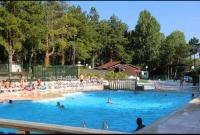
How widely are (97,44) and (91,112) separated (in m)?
37.7

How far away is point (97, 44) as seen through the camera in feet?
185

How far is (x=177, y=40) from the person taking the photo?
69125mm

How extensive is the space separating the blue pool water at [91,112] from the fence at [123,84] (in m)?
5.61

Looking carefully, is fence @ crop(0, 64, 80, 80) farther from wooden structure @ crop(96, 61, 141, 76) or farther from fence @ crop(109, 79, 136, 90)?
wooden structure @ crop(96, 61, 141, 76)

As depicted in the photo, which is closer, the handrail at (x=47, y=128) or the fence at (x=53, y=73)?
the handrail at (x=47, y=128)

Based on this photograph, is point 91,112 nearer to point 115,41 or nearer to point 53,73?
point 53,73

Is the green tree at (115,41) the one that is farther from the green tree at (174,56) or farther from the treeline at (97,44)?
the green tree at (174,56)

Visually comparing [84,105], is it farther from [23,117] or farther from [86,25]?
[86,25]

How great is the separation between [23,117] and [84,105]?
5497 millimetres

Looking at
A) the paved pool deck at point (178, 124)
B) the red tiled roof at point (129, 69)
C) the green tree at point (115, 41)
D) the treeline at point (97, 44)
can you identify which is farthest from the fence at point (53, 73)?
the paved pool deck at point (178, 124)

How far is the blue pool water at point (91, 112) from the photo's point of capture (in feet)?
52.2

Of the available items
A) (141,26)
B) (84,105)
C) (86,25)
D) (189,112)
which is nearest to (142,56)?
(141,26)

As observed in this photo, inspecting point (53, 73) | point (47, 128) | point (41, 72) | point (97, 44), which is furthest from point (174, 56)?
point (47, 128)

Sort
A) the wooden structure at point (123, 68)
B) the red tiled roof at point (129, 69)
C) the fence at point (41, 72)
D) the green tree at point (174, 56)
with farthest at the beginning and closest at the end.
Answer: the red tiled roof at point (129, 69) < the green tree at point (174, 56) < the wooden structure at point (123, 68) < the fence at point (41, 72)
